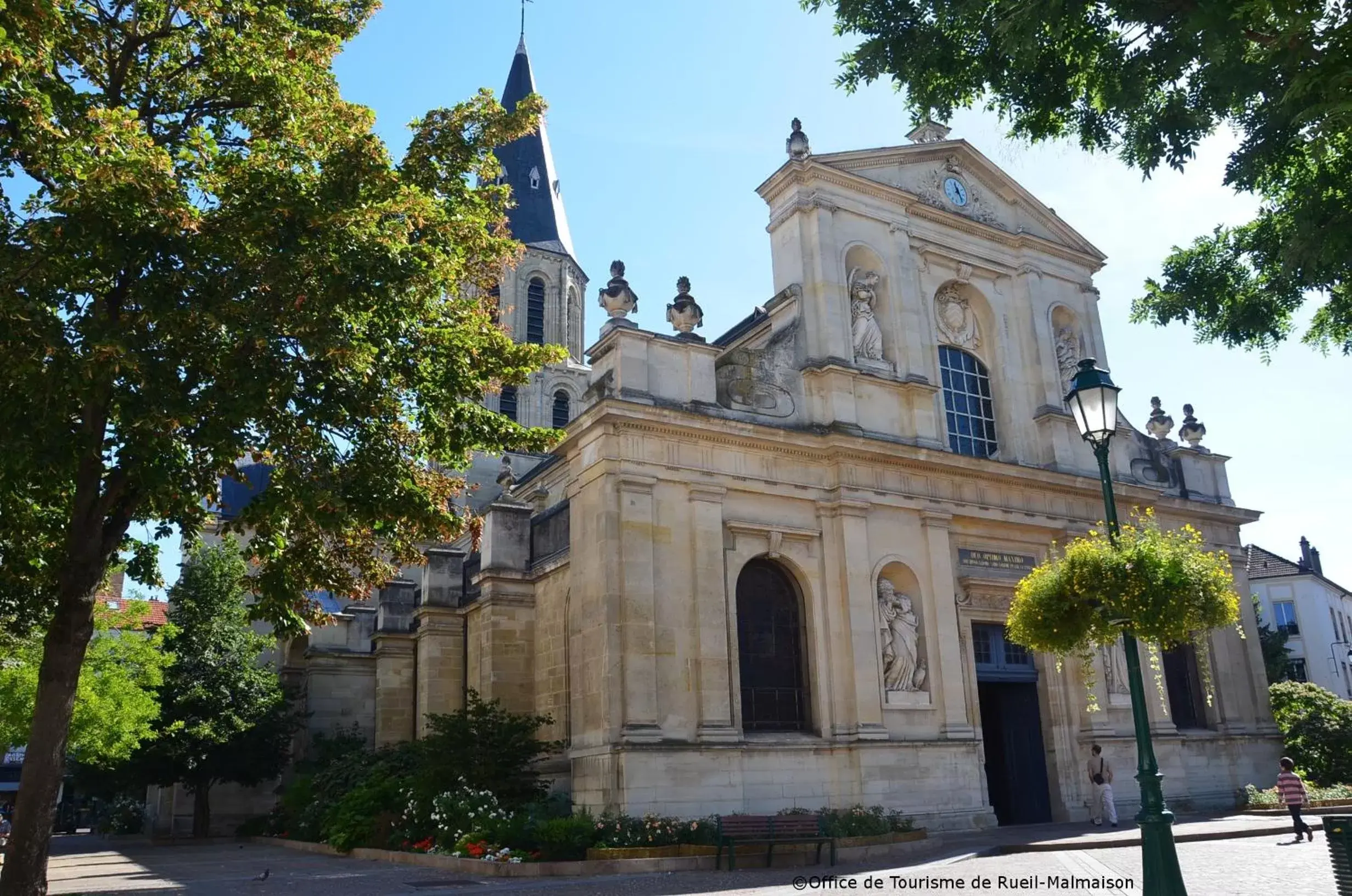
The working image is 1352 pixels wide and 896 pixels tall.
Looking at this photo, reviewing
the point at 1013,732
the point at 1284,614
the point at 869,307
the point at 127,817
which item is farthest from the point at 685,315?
the point at 1284,614

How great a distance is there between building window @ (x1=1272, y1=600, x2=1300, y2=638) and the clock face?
4248 cm

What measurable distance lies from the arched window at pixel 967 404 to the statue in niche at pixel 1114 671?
495 centimetres

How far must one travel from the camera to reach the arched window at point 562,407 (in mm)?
46562

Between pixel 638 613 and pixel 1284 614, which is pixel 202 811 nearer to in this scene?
pixel 638 613

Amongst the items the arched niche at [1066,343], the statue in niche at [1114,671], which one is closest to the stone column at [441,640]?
the statue in niche at [1114,671]

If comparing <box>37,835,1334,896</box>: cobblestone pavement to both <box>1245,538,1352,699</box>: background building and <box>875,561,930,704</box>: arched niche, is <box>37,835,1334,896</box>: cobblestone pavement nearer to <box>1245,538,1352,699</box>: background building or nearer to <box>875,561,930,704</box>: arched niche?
<box>875,561,930,704</box>: arched niche

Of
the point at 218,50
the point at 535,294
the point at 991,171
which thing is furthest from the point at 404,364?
the point at 535,294

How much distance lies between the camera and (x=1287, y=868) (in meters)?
12.6

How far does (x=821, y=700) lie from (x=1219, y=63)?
13.1 m

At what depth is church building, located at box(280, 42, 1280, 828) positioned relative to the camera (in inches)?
705

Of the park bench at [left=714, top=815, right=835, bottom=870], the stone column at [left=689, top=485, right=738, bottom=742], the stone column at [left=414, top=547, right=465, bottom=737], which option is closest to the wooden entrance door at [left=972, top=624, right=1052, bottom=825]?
the stone column at [left=689, top=485, right=738, bottom=742]

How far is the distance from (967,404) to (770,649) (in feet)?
27.9

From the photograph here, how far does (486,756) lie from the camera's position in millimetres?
18578

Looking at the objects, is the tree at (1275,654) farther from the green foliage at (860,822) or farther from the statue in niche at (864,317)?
the green foliage at (860,822)
